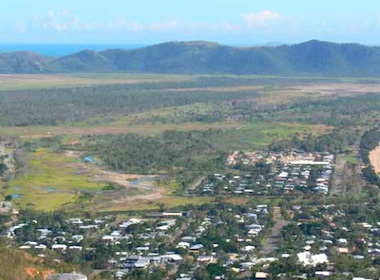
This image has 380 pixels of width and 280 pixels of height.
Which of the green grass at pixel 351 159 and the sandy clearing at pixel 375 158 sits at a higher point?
the sandy clearing at pixel 375 158

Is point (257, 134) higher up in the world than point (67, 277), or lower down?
lower down

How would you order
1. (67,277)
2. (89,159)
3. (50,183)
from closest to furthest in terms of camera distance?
(67,277), (50,183), (89,159)

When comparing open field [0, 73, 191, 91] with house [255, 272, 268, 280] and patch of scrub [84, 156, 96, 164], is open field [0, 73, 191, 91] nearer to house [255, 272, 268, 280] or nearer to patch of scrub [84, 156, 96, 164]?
patch of scrub [84, 156, 96, 164]

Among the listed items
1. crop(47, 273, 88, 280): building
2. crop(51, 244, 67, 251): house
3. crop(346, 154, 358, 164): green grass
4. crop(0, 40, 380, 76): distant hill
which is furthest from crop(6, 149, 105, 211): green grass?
crop(0, 40, 380, 76): distant hill

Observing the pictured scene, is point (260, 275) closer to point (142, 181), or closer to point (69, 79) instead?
point (142, 181)

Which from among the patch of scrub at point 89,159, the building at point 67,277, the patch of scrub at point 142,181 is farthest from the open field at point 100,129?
the building at point 67,277

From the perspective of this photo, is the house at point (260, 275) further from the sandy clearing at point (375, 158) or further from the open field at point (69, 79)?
the open field at point (69, 79)

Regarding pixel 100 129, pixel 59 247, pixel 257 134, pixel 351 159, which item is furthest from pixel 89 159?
pixel 59 247
